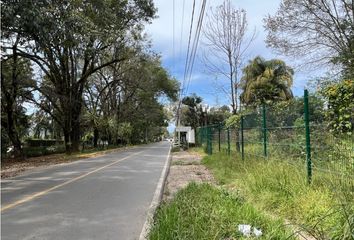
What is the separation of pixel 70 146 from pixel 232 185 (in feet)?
93.5

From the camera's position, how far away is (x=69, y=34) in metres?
14.1

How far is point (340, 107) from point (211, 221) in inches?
175

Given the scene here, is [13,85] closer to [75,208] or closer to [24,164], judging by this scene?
[24,164]

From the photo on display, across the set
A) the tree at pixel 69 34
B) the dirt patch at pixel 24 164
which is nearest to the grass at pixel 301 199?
the tree at pixel 69 34

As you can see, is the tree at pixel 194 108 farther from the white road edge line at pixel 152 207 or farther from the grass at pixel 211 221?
the grass at pixel 211 221

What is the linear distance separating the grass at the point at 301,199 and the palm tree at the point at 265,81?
2293 centimetres

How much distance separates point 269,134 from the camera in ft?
39.9

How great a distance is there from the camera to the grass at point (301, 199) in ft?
16.3

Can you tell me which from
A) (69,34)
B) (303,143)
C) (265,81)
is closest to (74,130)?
(265,81)

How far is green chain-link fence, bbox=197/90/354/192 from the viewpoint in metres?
7.27

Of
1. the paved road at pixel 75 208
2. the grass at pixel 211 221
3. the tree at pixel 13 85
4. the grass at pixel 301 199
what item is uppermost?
the tree at pixel 13 85

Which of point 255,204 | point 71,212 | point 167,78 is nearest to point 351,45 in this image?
point 255,204

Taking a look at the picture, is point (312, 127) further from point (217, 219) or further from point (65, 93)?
point (65, 93)

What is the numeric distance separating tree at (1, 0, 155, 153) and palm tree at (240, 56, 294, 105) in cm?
934
